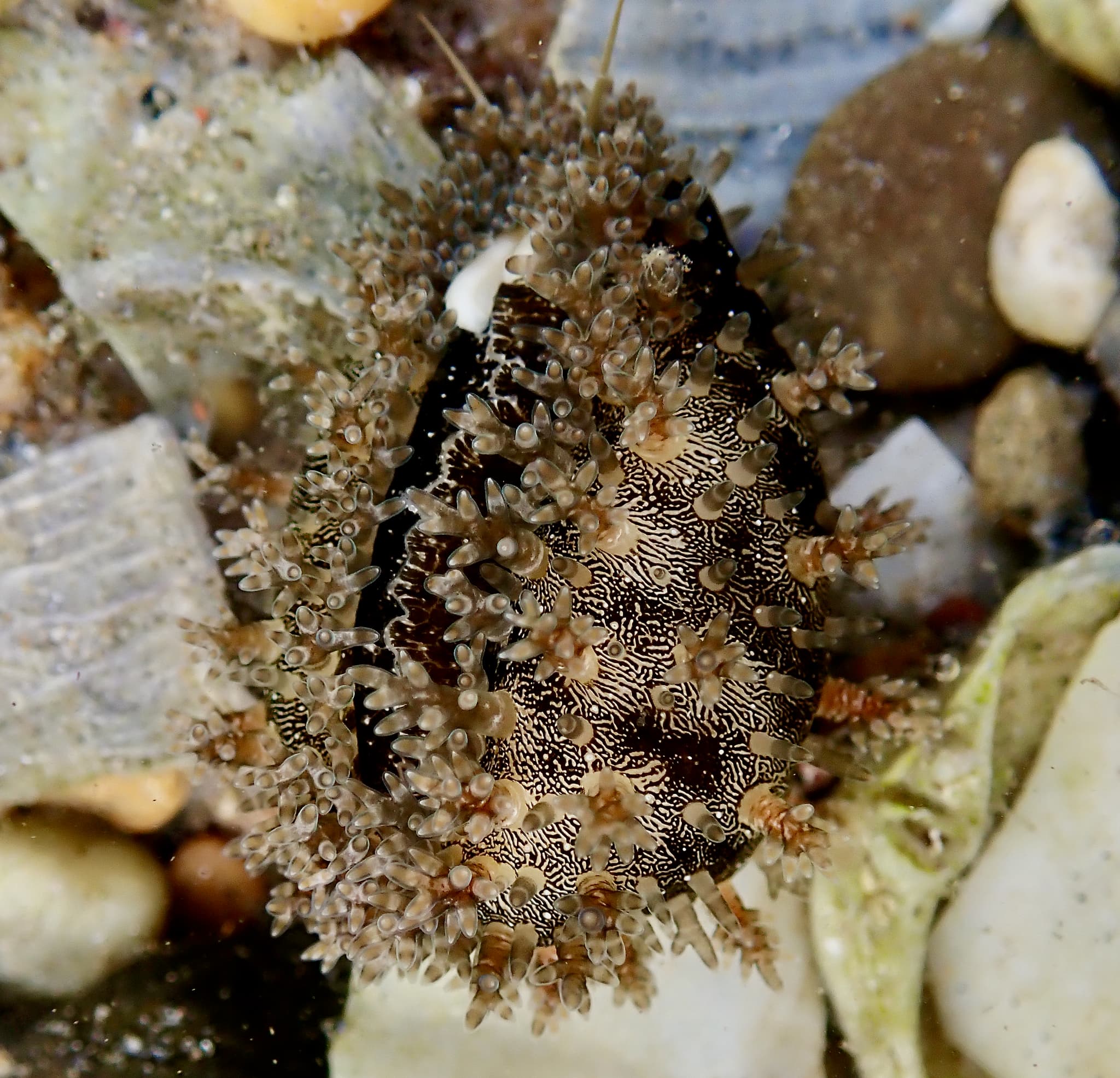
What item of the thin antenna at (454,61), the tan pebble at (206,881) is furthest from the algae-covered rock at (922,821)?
the thin antenna at (454,61)

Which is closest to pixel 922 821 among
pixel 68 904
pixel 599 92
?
pixel 599 92

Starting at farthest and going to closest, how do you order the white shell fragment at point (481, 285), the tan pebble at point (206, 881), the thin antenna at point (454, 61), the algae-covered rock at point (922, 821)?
the tan pebble at point (206, 881)
the thin antenna at point (454, 61)
the algae-covered rock at point (922, 821)
the white shell fragment at point (481, 285)

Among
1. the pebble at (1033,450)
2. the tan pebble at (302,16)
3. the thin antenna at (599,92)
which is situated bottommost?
the pebble at (1033,450)

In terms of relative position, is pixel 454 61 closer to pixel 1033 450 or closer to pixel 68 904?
pixel 1033 450

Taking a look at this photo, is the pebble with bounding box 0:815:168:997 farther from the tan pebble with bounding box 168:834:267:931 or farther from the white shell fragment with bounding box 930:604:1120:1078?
the white shell fragment with bounding box 930:604:1120:1078

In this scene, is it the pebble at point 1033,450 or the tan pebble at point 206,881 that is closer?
the pebble at point 1033,450

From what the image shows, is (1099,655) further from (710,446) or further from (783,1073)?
(783,1073)

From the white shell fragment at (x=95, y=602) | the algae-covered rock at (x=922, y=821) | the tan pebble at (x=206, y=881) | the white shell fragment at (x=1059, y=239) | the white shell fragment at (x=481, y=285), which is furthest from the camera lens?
the tan pebble at (x=206, y=881)

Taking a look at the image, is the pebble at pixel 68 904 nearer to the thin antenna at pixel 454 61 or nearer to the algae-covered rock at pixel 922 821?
the algae-covered rock at pixel 922 821

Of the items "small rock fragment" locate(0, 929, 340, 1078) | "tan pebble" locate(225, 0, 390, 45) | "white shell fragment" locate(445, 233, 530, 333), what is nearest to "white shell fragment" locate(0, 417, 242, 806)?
"small rock fragment" locate(0, 929, 340, 1078)
